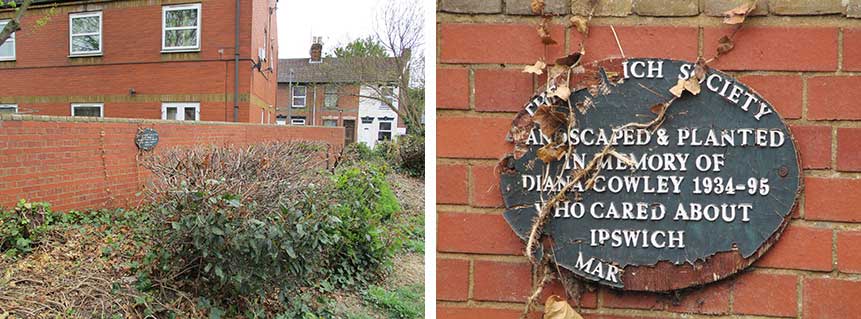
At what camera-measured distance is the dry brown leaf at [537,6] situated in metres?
1.56

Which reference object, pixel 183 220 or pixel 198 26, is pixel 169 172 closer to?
pixel 183 220

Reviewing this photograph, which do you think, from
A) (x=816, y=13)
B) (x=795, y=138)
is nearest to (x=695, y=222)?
(x=795, y=138)

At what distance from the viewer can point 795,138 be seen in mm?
1520

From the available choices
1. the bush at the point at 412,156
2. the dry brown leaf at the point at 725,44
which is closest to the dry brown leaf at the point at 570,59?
the dry brown leaf at the point at 725,44

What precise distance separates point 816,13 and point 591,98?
57cm

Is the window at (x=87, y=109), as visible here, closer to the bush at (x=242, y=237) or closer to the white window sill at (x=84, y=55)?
the white window sill at (x=84, y=55)

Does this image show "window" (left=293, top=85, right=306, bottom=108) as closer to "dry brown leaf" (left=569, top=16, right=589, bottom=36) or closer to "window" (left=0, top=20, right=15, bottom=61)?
"window" (left=0, top=20, right=15, bottom=61)

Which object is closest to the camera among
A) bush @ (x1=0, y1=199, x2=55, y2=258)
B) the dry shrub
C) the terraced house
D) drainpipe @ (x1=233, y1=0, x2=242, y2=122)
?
the dry shrub

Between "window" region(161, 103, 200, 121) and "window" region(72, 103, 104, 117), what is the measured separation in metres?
1.92

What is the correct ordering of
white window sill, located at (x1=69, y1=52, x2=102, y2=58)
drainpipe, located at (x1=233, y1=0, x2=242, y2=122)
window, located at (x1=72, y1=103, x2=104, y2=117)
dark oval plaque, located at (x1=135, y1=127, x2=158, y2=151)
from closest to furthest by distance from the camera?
dark oval plaque, located at (x1=135, y1=127, x2=158, y2=151), drainpipe, located at (x1=233, y1=0, x2=242, y2=122), white window sill, located at (x1=69, y1=52, x2=102, y2=58), window, located at (x1=72, y1=103, x2=104, y2=117)

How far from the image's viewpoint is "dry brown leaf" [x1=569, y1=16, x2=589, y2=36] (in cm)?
154

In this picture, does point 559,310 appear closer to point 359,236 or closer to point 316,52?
point 359,236

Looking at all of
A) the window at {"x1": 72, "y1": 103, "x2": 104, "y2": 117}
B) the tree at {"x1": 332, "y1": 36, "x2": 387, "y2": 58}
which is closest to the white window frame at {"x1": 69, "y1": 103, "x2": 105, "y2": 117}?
the window at {"x1": 72, "y1": 103, "x2": 104, "y2": 117}

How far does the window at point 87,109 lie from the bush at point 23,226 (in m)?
10.5
